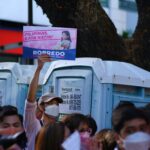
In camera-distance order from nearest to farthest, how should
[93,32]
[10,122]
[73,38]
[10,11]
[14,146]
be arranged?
1. [14,146]
2. [10,122]
3. [73,38]
4. [93,32]
5. [10,11]

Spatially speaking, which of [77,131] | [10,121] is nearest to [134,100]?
[10,121]

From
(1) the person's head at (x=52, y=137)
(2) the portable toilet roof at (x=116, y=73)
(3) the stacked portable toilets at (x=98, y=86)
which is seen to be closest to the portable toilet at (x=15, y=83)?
(3) the stacked portable toilets at (x=98, y=86)

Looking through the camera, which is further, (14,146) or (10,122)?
(10,122)

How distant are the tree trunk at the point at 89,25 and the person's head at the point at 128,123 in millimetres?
5298

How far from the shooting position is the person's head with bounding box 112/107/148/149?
3592 millimetres

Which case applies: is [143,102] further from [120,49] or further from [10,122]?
[10,122]

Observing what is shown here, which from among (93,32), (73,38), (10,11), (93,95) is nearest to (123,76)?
(93,95)

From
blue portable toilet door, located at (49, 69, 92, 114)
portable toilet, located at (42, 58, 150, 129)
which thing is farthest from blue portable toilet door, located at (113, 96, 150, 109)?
blue portable toilet door, located at (49, 69, 92, 114)

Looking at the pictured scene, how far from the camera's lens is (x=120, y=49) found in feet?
30.0

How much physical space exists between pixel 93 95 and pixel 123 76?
44 centimetres

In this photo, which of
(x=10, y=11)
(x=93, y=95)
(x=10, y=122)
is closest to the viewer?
(x=10, y=122)

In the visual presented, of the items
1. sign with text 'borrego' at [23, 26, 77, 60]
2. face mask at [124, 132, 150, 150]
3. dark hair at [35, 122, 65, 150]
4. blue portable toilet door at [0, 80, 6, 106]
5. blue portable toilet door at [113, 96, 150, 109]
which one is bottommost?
blue portable toilet door at [0, 80, 6, 106]

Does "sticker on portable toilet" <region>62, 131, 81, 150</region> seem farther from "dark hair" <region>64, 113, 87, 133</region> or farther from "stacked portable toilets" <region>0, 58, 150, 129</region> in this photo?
"stacked portable toilets" <region>0, 58, 150, 129</region>

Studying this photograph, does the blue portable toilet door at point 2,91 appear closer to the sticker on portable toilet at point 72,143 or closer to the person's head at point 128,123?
the sticker on portable toilet at point 72,143
